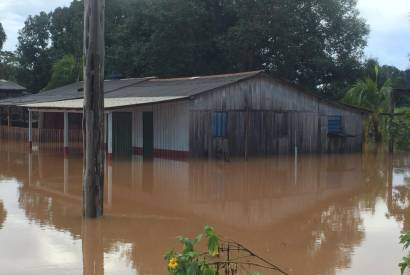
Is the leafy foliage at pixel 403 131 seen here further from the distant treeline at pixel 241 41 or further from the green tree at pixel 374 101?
the distant treeline at pixel 241 41

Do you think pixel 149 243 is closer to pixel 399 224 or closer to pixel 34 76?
pixel 399 224

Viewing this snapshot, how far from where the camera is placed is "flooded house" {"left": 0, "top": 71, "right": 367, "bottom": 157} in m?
23.6

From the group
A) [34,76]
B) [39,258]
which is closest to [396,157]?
[39,258]

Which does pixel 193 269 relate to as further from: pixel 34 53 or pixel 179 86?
pixel 34 53

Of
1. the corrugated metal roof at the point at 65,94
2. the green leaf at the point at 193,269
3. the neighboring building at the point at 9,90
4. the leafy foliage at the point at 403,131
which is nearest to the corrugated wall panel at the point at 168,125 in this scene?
the corrugated metal roof at the point at 65,94

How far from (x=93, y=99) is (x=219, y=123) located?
519 inches

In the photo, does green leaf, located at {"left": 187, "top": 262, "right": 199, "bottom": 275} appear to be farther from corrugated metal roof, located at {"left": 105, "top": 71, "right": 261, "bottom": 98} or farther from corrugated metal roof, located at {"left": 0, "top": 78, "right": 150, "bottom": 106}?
corrugated metal roof, located at {"left": 0, "top": 78, "right": 150, "bottom": 106}

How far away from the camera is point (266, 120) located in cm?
2539

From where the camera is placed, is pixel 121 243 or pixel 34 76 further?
pixel 34 76

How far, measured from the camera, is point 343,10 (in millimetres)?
41688

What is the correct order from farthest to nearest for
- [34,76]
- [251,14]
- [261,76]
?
[34,76] < [251,14] < [261,76]

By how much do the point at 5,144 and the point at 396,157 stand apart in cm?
1984

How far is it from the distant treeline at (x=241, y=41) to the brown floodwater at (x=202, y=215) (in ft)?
60.7

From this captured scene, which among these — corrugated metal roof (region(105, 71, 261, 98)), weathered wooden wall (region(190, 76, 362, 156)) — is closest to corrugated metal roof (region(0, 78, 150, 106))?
corrugated metal roof (region(105, 71, 261, 98))
